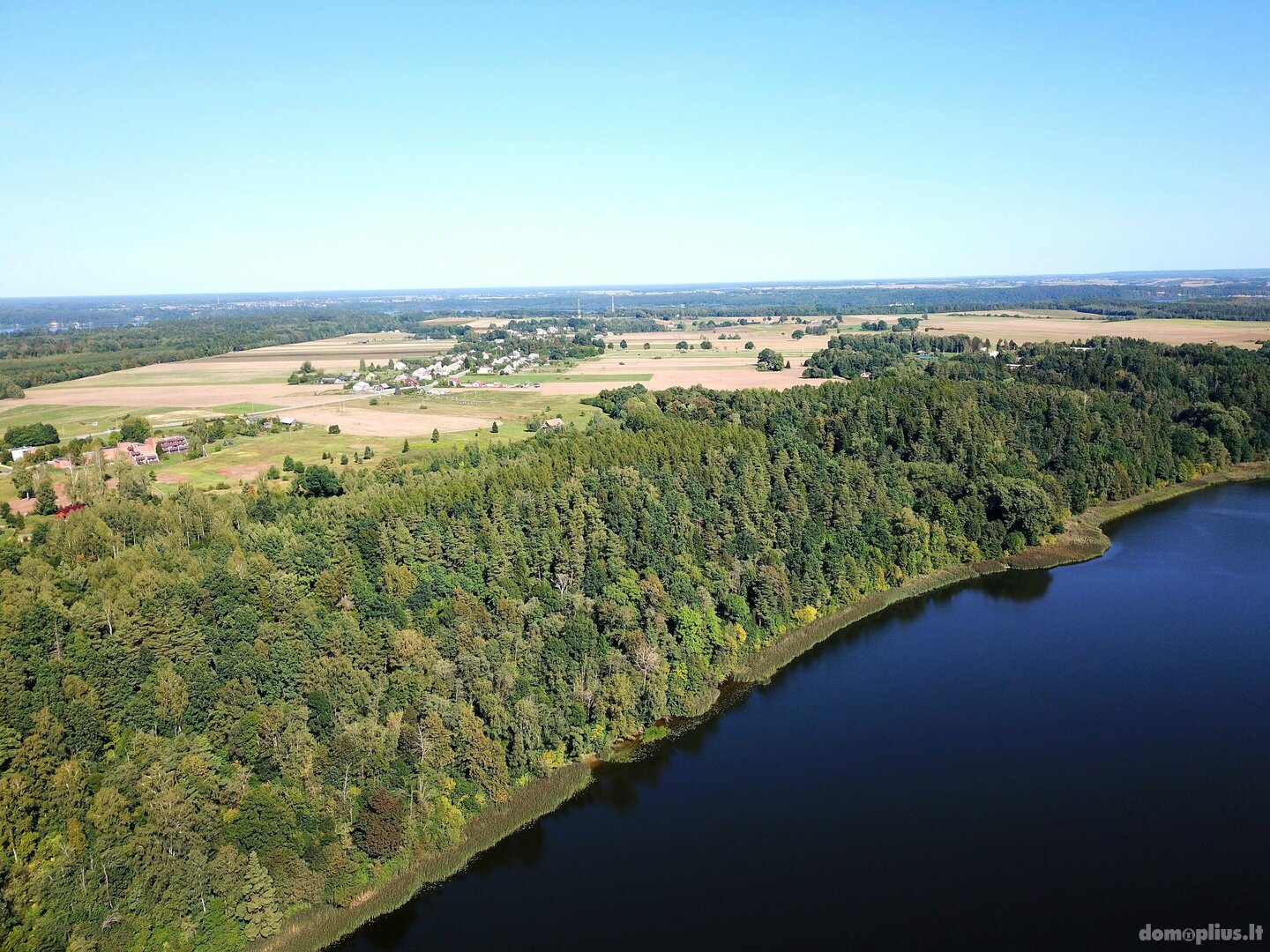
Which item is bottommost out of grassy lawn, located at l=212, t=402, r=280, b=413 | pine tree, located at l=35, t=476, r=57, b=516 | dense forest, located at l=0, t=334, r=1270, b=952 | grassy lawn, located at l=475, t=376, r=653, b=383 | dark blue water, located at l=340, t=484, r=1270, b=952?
dark blue water, located at l=340, t=484, r=1270, b=952

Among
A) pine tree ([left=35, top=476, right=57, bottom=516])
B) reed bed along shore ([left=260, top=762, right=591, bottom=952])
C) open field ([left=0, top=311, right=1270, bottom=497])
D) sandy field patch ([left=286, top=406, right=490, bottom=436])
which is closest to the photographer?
reed bed along shore ([left=260, top=762, right=591, bottom=952])

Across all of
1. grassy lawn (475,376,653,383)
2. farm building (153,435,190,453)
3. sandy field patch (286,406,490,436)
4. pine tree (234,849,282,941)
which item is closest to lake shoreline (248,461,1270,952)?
pine tree (234,849,282,941)

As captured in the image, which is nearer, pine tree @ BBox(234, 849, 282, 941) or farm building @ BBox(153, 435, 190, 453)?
pine tree @ BBox(234, 849, 282, 941)

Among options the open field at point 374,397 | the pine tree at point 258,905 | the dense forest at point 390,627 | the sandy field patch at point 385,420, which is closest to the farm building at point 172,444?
the open field at point 374,397

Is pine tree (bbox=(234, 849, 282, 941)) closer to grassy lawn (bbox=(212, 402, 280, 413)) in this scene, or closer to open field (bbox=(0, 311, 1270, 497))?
open field (bbox=(0, 311, 1270, 497))

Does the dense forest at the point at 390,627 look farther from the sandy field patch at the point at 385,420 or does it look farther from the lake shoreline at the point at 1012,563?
the sandy field patch at the point at 385,420

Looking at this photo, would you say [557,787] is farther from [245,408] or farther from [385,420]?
[245,408]

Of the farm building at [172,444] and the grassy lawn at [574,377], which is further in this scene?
the grassy lawn at [574,377]
